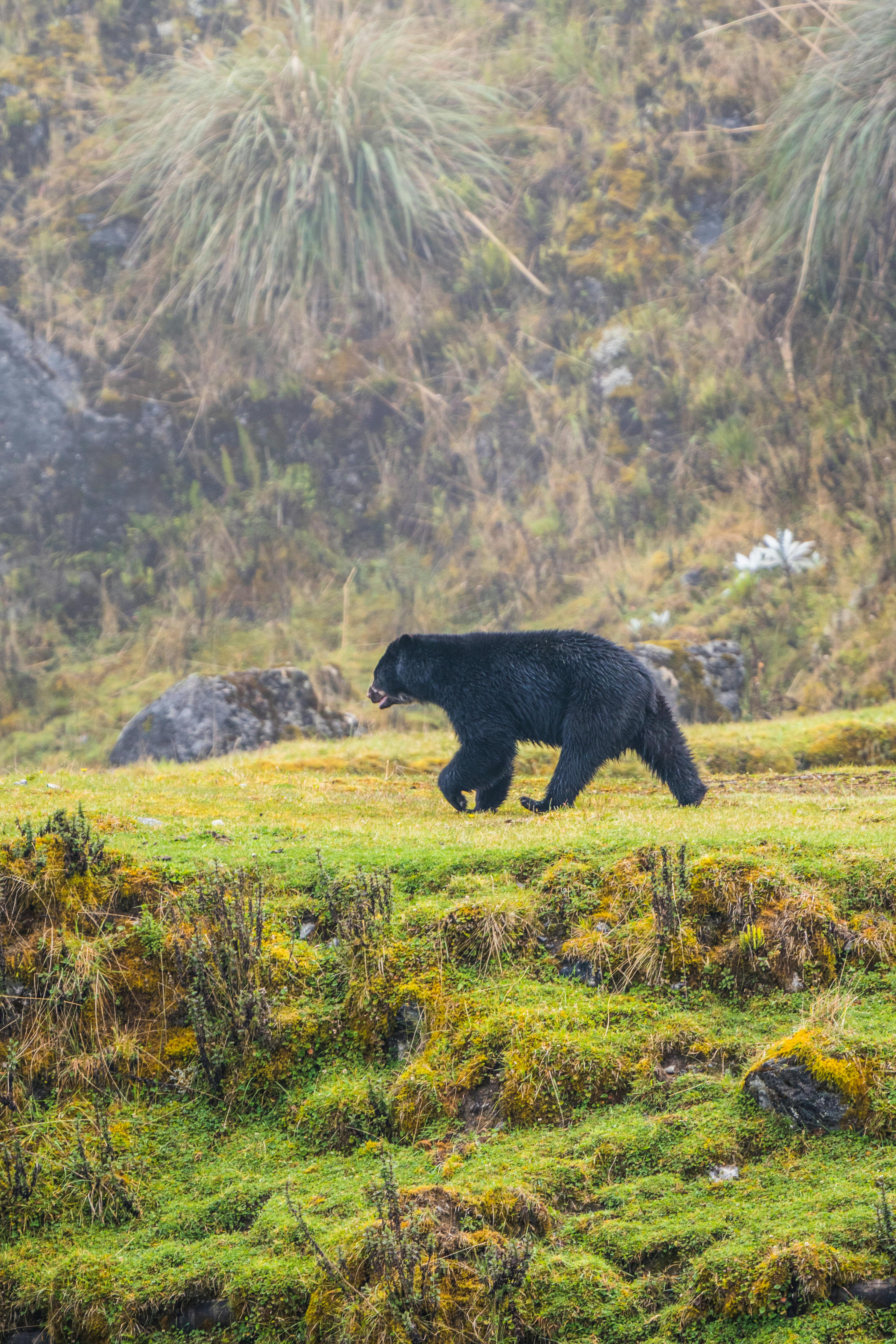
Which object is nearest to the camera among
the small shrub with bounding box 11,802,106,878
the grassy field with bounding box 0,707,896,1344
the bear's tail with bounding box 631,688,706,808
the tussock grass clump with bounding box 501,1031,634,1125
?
the grassy field with bounding box 0,707,896,1344

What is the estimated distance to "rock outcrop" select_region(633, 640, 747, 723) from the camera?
14328 millimetres

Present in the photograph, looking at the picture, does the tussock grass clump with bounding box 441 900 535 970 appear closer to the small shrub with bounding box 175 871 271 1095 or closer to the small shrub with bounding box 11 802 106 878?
the small shrub with bounding box 175 871 271 1095

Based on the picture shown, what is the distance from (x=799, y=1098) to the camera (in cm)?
495

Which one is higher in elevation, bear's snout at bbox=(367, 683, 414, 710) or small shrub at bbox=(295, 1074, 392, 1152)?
bear's snout at bbox=(367, 683, 414, 710)

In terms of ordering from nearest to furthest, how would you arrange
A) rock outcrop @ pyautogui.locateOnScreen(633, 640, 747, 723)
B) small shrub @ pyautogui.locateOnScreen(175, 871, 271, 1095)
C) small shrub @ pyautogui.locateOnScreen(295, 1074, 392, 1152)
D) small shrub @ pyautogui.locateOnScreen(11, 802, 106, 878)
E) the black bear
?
small shrub @ pyautogui.locateOnScreen(295, 1074, 392, 1152) → small shrub @ pyautogui.locateOnScreen(175, 871, 271, 1095) → small shrub @ pyautogui.locateOnScreen(11, 802, 106, 878) → the black bear → rock outcrop @ pyautogui.locateOnScreen(633, 640, 747, 723)

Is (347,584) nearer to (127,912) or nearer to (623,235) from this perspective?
(623,235)

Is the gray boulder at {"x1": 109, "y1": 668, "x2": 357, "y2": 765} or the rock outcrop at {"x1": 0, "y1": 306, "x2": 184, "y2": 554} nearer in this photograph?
the gray boulder at {"x1": 109, "y1": 668, "x2": 357, "y2": 765}

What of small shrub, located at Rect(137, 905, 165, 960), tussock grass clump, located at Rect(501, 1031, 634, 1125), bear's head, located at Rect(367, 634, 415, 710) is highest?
bear's head, located at Rect(367, 634, 415, 710)

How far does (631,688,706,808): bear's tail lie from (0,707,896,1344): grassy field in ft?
3.78

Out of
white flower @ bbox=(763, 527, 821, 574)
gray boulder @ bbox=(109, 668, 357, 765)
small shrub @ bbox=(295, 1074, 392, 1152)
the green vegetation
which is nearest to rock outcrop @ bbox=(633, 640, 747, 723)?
the green vegetation

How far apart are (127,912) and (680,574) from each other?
12135 mm

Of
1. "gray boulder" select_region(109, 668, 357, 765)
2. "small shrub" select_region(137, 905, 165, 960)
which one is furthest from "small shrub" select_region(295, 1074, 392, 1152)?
"gray boulder" select_region(109, 668, 357, 765)

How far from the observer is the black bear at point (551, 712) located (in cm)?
866

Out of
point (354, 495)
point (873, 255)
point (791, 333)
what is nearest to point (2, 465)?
point (354, 495)
